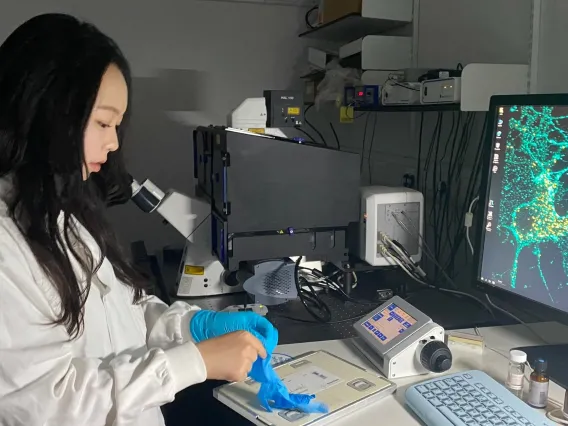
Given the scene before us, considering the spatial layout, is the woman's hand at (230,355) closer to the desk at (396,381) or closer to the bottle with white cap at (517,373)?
the desk at (396,381)

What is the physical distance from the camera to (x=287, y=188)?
1438 millimetres

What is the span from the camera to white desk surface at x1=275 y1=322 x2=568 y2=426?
97 centimetres

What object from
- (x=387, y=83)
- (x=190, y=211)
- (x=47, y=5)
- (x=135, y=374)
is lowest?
(x=135, y=374)

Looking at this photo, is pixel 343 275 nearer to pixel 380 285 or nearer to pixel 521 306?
pixel 380 285

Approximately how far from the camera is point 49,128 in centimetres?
87

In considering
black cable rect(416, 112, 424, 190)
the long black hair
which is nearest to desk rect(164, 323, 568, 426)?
the long black hair

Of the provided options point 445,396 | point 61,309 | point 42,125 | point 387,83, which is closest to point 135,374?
point 61,309

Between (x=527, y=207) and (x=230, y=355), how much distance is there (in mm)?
629

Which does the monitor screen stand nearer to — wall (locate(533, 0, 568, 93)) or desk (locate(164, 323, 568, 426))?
desk (locate(164, 323, 568, 426))

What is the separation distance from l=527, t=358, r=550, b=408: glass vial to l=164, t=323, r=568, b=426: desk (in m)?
0.04

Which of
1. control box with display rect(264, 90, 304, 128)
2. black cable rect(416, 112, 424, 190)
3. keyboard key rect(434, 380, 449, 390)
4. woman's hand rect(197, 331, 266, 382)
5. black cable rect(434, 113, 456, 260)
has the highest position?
control box with display rect(264, 90, 304, 128)

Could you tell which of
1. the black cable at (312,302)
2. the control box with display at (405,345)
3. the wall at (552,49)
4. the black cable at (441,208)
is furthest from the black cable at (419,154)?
the control box with display at (405,345)

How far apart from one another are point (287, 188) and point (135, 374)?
68 cm

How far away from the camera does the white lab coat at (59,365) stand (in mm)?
807
